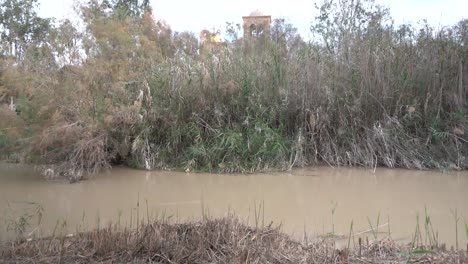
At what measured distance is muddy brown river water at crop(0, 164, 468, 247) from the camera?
477 cm

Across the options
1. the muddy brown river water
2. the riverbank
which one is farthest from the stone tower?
the riverbank

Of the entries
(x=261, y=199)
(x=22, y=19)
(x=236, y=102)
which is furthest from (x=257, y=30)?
(x=22, y=19)

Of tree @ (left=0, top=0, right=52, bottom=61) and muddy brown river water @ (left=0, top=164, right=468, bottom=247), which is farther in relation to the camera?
tree @ (left=0, top=0, right=52, bottom=61)

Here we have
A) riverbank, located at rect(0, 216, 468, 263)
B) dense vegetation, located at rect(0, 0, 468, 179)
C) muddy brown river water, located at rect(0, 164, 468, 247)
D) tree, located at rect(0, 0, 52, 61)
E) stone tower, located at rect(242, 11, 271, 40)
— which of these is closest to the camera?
riverbank, located at rect(0, 216, 468, 263)

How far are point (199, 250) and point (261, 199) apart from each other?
2909 millimetres

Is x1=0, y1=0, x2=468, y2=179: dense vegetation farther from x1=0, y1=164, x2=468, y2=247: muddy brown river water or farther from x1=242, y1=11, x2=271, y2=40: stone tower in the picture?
x1=242, y1=11, x2=271, y2=40: stone tower

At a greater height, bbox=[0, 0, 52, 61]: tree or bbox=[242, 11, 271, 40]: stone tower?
bbox=[0, 0, 52, 61]: tree

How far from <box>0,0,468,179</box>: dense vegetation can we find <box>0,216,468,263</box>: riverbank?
15.6 feet

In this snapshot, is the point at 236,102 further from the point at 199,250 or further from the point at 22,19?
the point at 22,19

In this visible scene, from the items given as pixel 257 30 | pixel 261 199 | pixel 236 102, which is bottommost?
pixel 261 199

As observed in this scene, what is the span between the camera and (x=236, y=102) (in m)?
9.01

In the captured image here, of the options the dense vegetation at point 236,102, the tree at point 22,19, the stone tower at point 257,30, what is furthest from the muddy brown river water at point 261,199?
the tree at point 22,19

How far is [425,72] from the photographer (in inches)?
362

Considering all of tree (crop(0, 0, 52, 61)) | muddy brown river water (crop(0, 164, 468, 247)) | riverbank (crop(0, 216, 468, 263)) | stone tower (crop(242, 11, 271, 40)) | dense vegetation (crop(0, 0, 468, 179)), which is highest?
tree (crop(0, 0, 52, 61))
